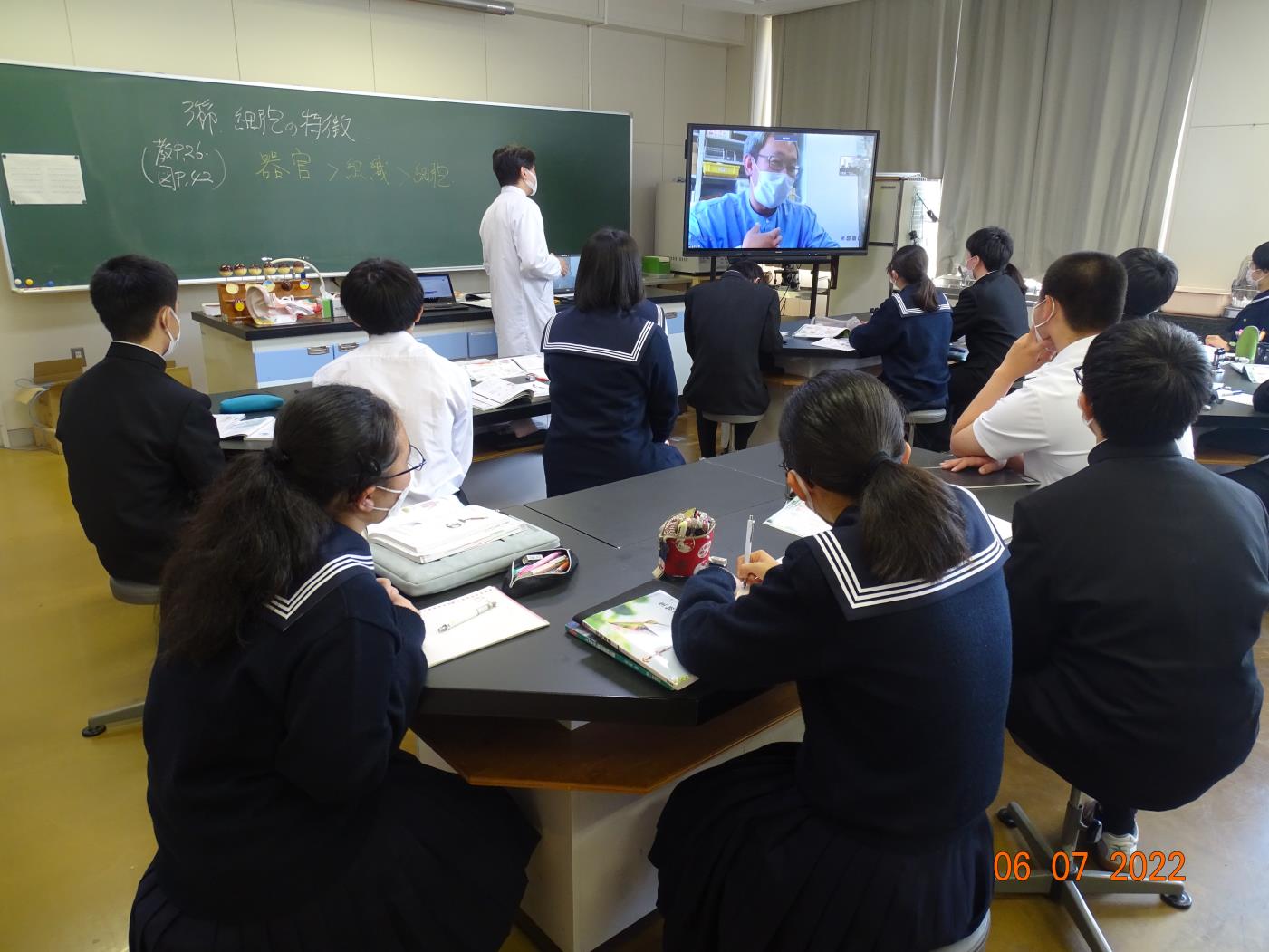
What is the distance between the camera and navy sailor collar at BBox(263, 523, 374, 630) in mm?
1071

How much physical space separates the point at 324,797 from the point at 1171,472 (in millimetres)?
1379

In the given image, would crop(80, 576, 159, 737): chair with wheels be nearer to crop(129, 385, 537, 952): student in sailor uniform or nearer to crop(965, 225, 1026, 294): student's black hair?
crop(129, 385, 537, 952): student in sailor uniform

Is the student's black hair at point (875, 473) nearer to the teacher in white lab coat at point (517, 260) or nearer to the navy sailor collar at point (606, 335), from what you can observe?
the navy sailor collar at point (606, 335)

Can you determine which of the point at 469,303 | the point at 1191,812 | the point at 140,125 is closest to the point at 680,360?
the point at 469,303

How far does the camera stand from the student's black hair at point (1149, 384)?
54.1 inches

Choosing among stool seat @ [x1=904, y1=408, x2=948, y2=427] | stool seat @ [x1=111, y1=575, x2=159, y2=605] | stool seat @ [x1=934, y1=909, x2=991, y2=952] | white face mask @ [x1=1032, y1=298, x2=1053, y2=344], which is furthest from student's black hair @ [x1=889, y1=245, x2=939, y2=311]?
stool seat @ [x1=111, y1=575, x2=159, y2=605]

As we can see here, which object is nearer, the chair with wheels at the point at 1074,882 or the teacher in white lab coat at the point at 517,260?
the chair with wheels at the point at 1074,882

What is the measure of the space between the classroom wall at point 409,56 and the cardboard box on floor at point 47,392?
75mm

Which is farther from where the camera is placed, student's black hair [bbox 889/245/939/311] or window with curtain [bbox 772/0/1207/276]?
window with curtain [bbox 772/0/1207/276]

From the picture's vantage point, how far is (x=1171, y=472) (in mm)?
1382

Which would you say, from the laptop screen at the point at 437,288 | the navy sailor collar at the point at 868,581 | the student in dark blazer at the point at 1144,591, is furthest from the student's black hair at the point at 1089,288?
the laptop screen at the point at 437,288

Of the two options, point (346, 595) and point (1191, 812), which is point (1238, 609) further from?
point (346, 595)

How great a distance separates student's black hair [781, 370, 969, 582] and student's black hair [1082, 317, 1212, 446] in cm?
46

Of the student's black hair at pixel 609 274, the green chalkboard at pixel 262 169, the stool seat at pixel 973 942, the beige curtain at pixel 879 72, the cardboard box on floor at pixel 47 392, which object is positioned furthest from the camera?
the beige curtain at pixel 879 72
